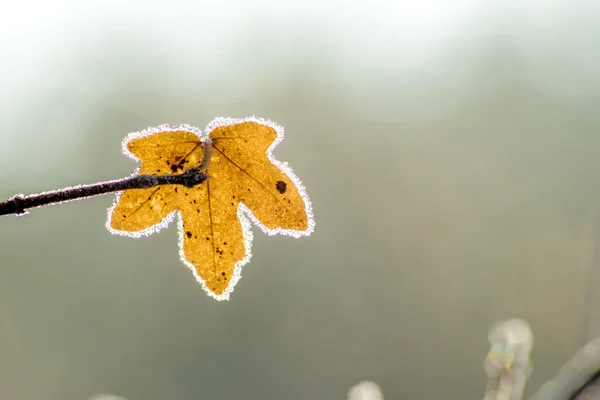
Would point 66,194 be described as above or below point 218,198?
above

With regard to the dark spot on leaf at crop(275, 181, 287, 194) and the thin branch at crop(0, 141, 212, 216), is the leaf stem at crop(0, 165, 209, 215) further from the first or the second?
the dark spot on leaf at crop(275, 181, 287, 194)

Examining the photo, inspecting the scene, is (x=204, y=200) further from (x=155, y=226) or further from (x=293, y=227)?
(x=293, y=227)

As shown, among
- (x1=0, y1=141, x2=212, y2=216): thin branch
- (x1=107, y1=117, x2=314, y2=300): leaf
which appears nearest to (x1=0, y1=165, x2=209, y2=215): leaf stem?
(x1=0, y1=141, x2=212, y2=216): thin branch

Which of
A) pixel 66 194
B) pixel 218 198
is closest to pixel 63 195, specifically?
pixel 66 194

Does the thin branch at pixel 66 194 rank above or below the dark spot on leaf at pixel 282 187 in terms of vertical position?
above

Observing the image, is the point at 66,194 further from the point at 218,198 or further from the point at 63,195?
the point at 218,198

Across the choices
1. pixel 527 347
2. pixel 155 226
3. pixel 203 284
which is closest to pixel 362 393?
pixel 527 347

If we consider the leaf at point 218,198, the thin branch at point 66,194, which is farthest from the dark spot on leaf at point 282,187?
the thin branch at point 66,194

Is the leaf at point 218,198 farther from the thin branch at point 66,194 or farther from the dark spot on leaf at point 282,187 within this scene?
the thin branch at point 66,194
